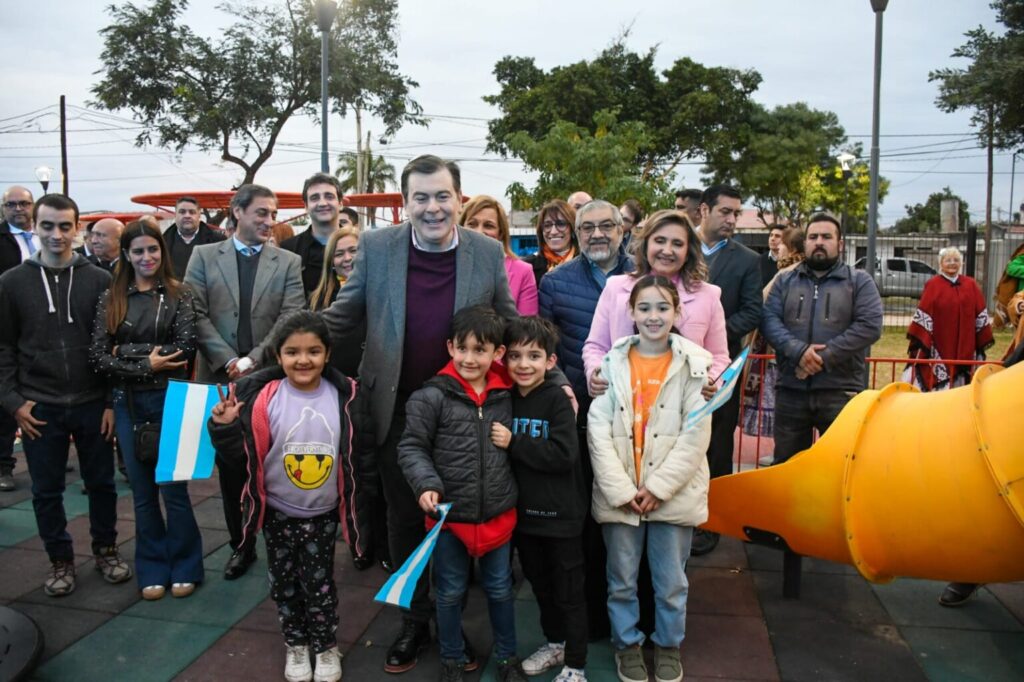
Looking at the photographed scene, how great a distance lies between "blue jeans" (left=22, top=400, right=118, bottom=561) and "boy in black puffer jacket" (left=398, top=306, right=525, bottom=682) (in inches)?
84.1

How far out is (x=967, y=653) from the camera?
11.7 feet

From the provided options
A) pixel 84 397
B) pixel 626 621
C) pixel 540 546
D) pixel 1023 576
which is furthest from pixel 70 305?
pixel 1023 576

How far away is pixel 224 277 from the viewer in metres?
4.53

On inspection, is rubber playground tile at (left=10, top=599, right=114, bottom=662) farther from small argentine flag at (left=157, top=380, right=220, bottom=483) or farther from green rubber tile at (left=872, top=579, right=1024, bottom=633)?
green rubber tile at (left=872, top=579, right=1024, bottom=633)

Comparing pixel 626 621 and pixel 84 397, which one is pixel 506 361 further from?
pixel 84 397

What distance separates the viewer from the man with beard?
15.4 ft

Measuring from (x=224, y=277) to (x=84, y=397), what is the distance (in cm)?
99

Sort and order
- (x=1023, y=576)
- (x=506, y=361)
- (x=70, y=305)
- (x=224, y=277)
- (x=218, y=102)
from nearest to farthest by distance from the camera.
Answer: (x=1023, y=576), (x=506, y=361), (x=70, y=305), (x=224, y=277), (x=218, y=102)

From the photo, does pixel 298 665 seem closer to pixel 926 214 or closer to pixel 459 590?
pixel 459 590

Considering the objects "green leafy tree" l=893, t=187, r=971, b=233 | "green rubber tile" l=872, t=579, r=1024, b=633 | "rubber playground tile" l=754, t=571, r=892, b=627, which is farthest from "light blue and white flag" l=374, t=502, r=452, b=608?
"green leafy tree" l=893, t=187, r=971, b=233

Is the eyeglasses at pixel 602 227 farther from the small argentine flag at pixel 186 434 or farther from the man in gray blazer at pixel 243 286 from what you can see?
the small argentine flag at pixel 186 434

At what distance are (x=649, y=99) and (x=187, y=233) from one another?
101 feet

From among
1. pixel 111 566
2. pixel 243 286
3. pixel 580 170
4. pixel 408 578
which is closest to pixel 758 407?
pixel 243 286

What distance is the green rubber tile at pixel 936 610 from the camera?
152 inches
